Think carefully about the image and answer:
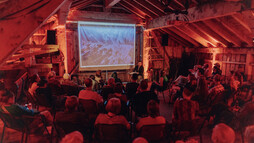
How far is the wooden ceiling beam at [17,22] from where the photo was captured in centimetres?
123

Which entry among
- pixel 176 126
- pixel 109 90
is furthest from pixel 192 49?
pixel 176 126

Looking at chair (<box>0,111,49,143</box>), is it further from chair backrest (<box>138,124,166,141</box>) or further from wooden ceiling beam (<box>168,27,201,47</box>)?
wooden ceiling beam (<box>168,27,201,47</box>)

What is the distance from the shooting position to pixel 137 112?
3.20 meters

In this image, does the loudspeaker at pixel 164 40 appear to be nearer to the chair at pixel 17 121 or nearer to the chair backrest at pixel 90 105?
the chair backrest at pixel 90 105

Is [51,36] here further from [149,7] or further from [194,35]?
[194,35]

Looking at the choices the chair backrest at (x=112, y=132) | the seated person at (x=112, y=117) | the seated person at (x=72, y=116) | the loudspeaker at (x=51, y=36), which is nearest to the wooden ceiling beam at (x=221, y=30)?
the seated person at (x=112, y=117)

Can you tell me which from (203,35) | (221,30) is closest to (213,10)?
(221,30)

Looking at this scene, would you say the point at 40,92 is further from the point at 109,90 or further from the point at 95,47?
the point at 95,47

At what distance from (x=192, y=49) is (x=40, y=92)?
8371 mm

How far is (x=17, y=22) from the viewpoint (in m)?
1.26

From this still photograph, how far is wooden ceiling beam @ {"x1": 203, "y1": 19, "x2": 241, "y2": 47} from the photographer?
19.6ft

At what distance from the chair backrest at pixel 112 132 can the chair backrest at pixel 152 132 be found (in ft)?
0.76

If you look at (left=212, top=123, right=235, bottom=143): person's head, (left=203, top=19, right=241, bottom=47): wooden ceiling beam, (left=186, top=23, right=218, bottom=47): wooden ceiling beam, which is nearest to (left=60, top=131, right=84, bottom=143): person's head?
(left=212, top=123, right=235, bottom=143): person's head

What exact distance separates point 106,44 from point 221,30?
16.7 feet
